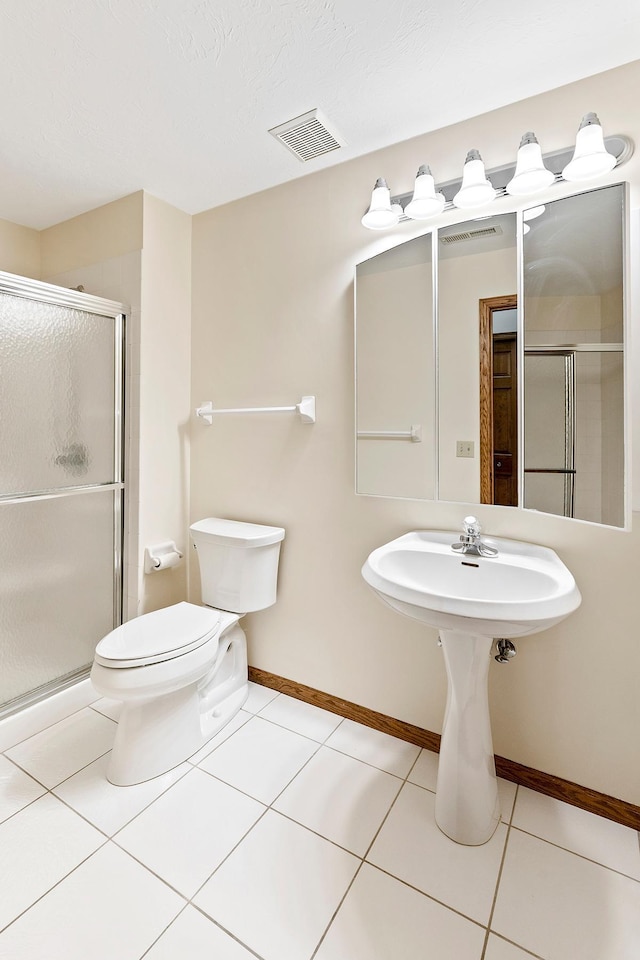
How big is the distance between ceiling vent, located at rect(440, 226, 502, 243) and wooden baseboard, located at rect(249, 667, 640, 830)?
174 centimetres

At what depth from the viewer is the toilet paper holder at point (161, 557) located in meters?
2.08

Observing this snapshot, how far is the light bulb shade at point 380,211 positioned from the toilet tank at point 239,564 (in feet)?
4.02

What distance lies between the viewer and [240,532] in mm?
1909

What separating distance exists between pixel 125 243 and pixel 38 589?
1558 mm

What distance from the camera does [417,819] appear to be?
1385mm

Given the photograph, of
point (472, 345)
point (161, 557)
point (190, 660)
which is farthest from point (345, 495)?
point (161, 557)

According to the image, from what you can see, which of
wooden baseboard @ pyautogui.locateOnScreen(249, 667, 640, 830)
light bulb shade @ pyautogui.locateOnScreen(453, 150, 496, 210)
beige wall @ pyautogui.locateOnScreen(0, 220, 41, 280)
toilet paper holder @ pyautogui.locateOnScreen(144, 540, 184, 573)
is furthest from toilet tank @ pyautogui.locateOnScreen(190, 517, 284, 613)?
beige wall @ pyautogui.locateOnScreen(0, 220, 41, 280)

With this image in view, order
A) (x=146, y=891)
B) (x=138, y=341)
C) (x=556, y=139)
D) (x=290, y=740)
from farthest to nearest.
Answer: (x=138, y=341), (x=290, y=740), (x=556, y=139), (x=146, y=891)

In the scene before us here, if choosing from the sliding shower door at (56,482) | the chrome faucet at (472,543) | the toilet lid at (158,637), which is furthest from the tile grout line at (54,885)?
the chrome faucet at (472,543)

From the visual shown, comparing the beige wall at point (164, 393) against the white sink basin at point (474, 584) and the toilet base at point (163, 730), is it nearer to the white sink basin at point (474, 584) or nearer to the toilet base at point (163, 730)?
the toilet base at point (163, 730)

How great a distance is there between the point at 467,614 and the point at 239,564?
105cm

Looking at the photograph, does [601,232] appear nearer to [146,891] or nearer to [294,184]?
[294,184]

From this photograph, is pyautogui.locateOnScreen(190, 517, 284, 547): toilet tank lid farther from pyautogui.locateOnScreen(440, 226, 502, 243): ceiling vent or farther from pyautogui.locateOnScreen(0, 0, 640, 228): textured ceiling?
pyautogui.locateOnScreen(0, 0, 640, 228): textured ceiling

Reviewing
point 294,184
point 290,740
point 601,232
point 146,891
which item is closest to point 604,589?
point 601,232
